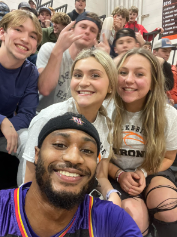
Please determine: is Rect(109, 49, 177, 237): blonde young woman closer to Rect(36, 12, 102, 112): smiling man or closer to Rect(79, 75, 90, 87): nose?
Rect(79, 75, 90, 87): nose

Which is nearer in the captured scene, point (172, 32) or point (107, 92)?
point (107, 92)

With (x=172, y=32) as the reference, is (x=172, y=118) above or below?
below

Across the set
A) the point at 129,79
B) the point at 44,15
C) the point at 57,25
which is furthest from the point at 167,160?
the point at 44,15

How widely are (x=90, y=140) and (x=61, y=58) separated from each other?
101cm

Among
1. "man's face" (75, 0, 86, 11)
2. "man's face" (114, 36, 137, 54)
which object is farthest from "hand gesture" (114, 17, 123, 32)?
"man's face" (75, 0, 86, 11)

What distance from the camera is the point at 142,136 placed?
1.37m

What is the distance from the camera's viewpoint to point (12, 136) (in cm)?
125

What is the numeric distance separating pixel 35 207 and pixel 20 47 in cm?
109

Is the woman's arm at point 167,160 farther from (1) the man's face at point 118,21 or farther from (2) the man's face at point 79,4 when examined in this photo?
(2) the man's face at point 79,4

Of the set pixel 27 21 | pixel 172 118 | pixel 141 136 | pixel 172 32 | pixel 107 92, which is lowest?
pixel 141 136

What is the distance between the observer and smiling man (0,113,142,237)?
689mm

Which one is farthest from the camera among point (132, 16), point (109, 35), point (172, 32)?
point (172, 32)

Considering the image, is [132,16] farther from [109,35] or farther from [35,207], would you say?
[35,207]

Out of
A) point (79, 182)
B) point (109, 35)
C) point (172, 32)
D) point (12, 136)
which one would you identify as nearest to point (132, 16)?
point (172, 32)
